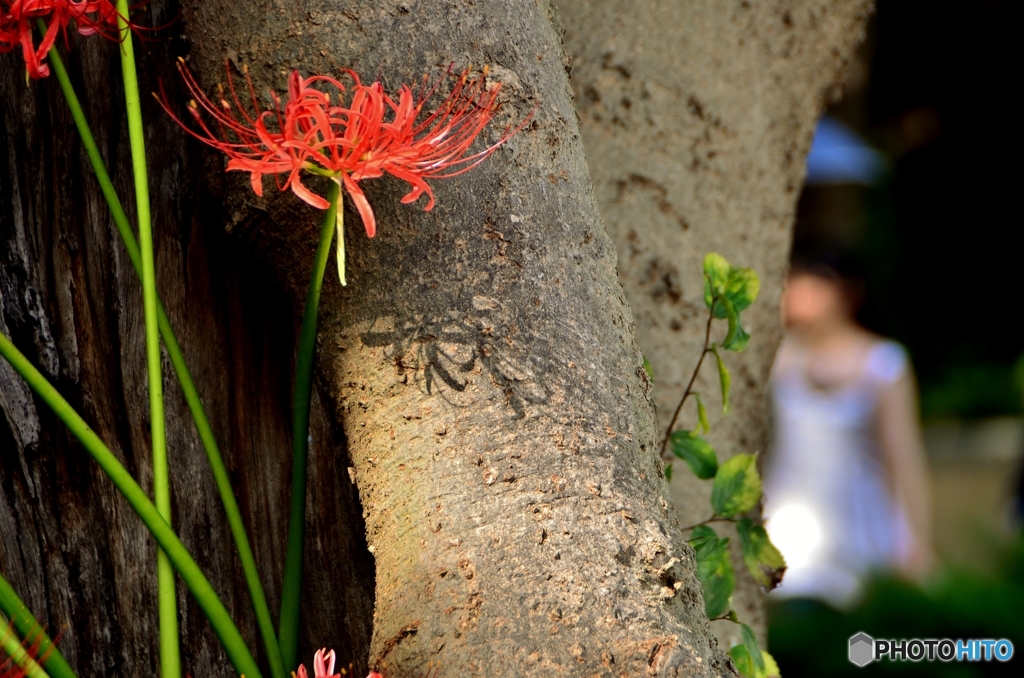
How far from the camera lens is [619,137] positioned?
5.66ft

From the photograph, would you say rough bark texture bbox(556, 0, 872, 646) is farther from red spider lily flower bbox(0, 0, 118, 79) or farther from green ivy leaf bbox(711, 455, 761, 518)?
red spider lily flower bbox(0, 0, 118, 79)

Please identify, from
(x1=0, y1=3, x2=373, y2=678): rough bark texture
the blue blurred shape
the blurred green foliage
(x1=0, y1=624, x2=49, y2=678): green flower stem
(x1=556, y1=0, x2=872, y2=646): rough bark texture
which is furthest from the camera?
the blue blurred shape

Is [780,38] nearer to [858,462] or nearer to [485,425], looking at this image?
[485,425]

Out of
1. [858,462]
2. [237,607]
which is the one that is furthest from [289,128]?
[858,462]

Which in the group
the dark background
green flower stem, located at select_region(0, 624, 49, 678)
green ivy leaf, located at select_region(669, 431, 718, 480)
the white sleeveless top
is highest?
the dark background

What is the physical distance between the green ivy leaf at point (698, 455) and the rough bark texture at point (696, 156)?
304 mm

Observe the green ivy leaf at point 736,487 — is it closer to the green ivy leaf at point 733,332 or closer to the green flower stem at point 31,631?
A: the green ivy leaf at point 733,332

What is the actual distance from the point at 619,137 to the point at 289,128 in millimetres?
928

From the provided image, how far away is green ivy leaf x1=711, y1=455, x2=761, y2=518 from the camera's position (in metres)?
1.39

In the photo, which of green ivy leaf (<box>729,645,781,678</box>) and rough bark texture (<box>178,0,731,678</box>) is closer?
rough bark texture (<box>178,0,731,678</box>)
